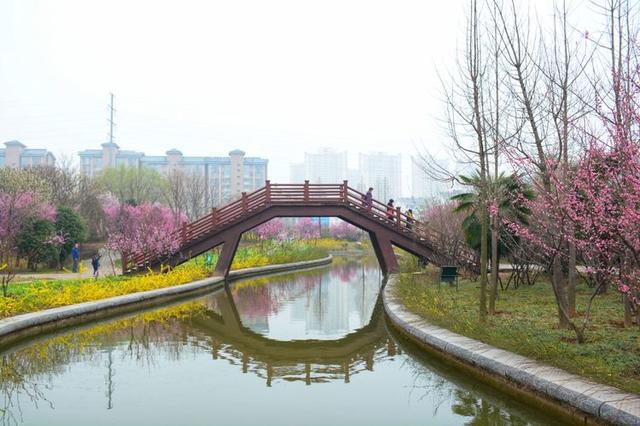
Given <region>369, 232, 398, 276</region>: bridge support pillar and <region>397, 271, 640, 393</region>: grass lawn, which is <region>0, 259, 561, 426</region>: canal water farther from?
<region>369, 232, 398, 276</region>: bridge support pillar

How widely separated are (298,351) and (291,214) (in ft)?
44.8

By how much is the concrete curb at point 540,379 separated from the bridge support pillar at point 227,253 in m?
14.3

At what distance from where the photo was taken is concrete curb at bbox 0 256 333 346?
38.3ft

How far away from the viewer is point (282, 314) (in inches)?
671

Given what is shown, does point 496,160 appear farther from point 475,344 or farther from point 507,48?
point 475,344

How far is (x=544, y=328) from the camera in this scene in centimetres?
1047

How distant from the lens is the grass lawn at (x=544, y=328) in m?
7.52

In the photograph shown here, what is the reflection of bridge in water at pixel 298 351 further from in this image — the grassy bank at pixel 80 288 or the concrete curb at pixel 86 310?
the grassy bank at pixel 80 288

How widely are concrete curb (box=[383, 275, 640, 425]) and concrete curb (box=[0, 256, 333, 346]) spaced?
315 inches

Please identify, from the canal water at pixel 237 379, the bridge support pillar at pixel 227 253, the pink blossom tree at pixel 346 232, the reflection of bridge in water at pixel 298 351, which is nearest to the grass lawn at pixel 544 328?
the canal water at pixel 237 379

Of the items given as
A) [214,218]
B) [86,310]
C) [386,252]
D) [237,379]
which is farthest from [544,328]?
[214,218]

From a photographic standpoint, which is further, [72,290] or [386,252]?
[386,252]

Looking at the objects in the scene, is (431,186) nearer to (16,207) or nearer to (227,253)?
(227,253)

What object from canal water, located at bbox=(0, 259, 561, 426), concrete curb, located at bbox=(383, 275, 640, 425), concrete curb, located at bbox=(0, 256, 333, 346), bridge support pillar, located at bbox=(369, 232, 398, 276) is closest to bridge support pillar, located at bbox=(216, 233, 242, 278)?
concrete curb, located at bbox=(0, 256, 333, 346)
